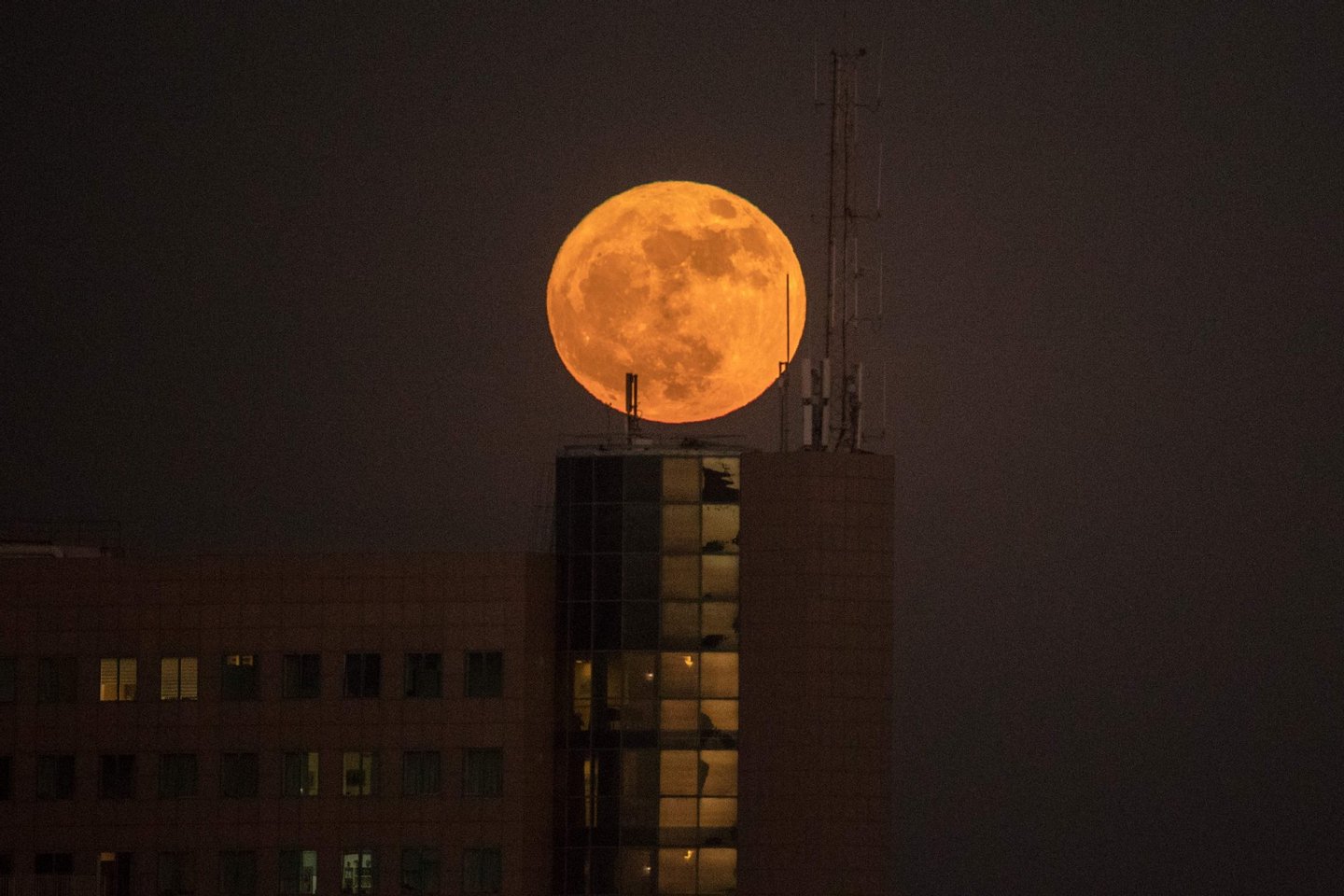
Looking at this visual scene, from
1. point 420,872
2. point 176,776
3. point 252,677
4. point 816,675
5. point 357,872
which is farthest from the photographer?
point 252,677

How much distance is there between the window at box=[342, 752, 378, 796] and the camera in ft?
318

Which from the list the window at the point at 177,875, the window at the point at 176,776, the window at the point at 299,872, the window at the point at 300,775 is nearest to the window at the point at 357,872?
the window at the point at 299,872

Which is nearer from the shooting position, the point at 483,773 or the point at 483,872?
the point at 483,872

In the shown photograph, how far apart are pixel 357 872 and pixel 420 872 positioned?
256 cm

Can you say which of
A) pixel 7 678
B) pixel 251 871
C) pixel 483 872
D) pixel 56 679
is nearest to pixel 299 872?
pixel 251 871

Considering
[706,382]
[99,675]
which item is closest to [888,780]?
[706,382]

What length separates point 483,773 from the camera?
96.6 m

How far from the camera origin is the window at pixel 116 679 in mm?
98000

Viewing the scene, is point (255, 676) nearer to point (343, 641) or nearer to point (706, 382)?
point (343, 641)

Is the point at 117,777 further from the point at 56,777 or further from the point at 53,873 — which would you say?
the point at 53,873

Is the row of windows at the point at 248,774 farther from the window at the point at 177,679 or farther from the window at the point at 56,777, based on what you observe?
the window at the point at 177,679

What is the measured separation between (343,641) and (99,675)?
394 inches

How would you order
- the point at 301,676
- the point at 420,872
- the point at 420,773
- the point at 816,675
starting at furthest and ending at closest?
the point at 301,676 → the point at 420,773 → the point at 420,872 → the point at 816,675

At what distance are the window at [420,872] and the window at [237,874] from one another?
6.07m
